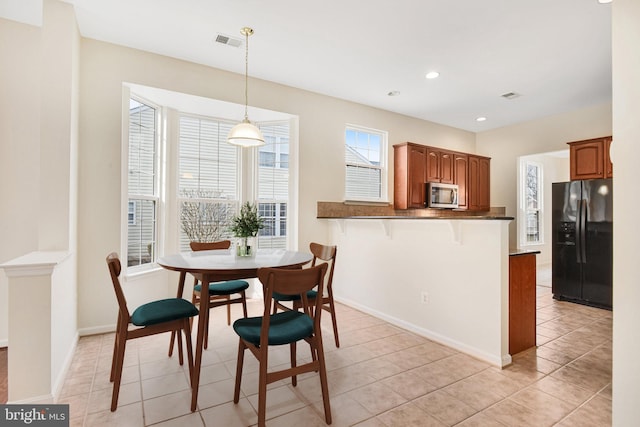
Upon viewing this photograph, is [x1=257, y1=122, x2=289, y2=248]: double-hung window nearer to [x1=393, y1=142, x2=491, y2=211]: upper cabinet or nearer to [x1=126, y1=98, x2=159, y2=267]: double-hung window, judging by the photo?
[x1=126, y1=98, x2=159, y2=267]: double-hung window

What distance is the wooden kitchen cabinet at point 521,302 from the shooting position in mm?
2680

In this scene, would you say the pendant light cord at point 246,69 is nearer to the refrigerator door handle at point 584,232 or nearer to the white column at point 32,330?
the white column at point 32,330

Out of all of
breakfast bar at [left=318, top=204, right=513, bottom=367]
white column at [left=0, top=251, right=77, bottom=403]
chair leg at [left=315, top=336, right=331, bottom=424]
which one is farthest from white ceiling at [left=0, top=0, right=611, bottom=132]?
chair leg at [left=315, top=336, right=331, bottom=424]

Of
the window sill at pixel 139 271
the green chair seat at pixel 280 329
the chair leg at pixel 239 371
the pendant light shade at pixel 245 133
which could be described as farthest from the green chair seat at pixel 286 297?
the window sill at pixel 139 271

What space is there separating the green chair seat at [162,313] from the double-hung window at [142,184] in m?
1.47

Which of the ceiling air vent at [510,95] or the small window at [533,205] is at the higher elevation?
the ceiling air vent at [510,95]

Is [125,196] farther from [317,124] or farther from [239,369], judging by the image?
[317,124]

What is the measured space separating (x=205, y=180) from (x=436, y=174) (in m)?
3.79

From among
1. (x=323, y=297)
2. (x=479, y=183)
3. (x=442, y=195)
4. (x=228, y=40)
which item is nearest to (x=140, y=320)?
(x=323, y=297)

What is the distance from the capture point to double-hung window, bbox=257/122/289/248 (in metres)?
4.38

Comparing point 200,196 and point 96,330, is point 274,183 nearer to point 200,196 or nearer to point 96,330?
point 200,196

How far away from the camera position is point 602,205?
4059 millimetres

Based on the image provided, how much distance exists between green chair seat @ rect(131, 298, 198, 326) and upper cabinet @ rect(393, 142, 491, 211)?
385 cm

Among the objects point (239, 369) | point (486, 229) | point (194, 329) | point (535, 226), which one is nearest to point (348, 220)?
point (486, 229)
